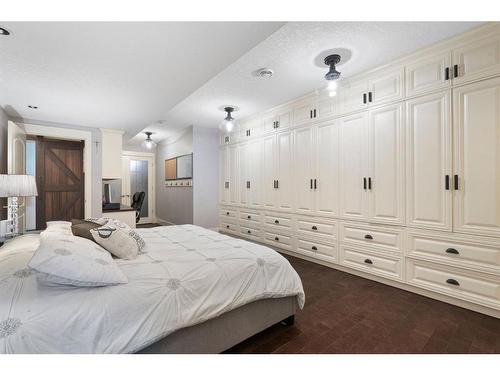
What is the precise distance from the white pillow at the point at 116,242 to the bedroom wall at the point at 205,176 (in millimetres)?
3499

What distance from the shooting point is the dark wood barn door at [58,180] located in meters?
4.88

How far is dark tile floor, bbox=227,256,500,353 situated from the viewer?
5.44ft

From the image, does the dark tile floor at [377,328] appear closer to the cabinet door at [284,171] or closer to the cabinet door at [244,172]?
the cabinet door at [284,171]

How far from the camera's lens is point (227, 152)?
17.4 ft

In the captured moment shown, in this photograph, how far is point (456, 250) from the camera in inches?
87.5

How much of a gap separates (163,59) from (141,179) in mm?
6041

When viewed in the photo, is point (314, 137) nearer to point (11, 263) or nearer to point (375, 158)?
point (375, 158)

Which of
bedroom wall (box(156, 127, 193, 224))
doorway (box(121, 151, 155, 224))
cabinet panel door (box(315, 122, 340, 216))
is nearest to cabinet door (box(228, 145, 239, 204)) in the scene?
bedroom wall (box(156, 127, 193, 224))

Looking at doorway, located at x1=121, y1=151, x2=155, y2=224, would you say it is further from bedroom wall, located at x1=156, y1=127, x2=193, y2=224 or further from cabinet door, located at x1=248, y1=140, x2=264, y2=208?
cabinet door, located at x1=248, y1=140, x2=264, y2=208

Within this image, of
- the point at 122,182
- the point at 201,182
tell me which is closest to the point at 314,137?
the point at 201,182

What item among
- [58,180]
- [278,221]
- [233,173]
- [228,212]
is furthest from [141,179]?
[278,221]

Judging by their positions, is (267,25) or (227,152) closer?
(267,25)
